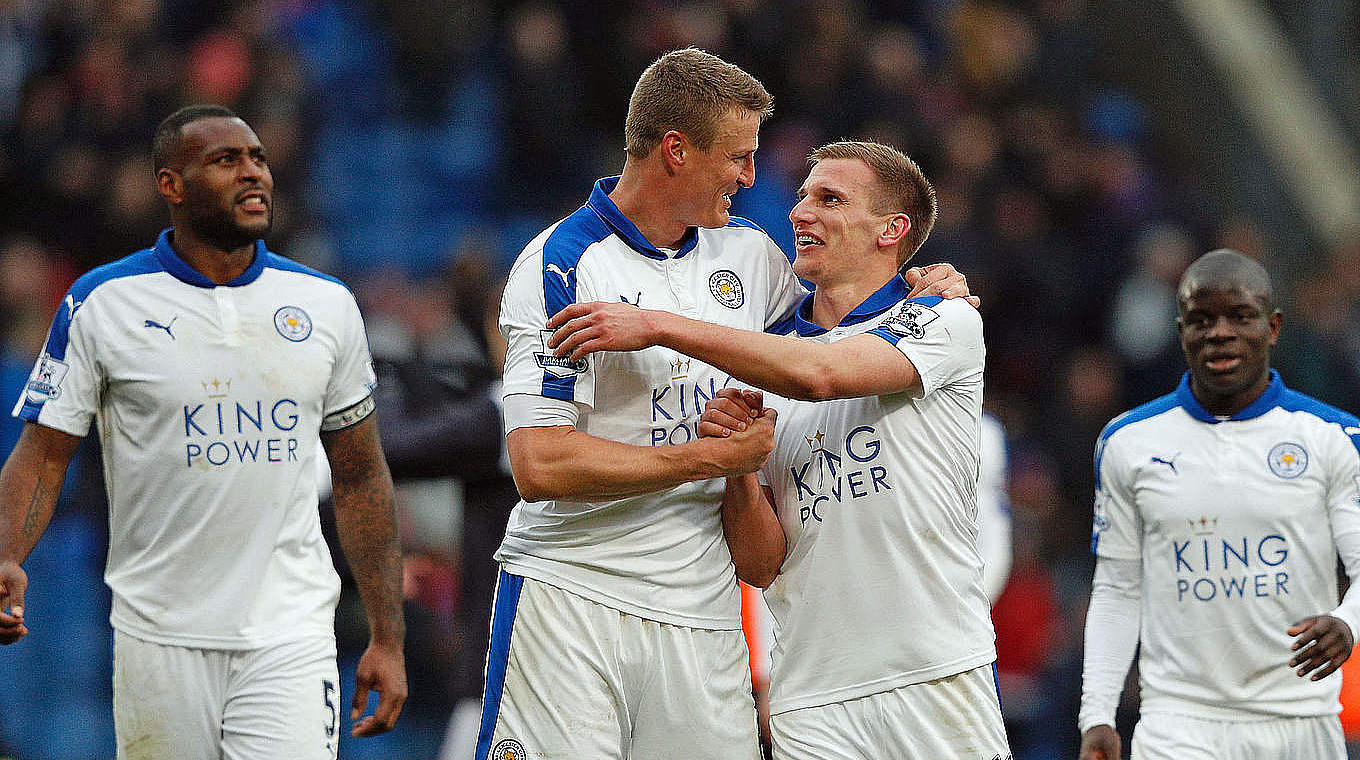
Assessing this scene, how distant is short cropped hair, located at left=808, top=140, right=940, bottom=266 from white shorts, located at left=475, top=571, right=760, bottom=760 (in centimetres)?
138

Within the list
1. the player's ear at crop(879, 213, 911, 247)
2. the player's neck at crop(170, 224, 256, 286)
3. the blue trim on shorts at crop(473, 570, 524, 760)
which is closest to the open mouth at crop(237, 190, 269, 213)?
the player's neck at crop(170, 224, 256, 286)

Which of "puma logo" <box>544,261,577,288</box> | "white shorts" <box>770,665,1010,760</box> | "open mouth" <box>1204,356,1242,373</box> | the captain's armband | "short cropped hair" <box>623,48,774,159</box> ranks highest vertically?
"short cropped hair" <box>623,48,774,159</box>

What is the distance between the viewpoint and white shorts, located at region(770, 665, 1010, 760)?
4469mm

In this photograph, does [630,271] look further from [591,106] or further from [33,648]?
[591,106]

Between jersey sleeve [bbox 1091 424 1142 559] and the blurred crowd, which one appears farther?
the blurred crowd

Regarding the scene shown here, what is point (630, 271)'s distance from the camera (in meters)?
4.63

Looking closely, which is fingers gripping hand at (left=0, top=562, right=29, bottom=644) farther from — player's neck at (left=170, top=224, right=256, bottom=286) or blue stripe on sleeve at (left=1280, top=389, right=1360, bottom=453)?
blue stripe on sleeve at (left=1280, top=389, right=1360, bottom=453)

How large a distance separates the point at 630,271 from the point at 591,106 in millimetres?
7753

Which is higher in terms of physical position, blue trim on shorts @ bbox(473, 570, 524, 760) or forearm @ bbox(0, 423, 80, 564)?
forearm @ bbox(0, 423, 80, 564)

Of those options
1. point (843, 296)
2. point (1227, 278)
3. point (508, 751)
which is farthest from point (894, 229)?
point (508, 751)

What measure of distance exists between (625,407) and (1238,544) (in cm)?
228

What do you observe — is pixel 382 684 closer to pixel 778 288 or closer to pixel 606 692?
→ pixel 606 692

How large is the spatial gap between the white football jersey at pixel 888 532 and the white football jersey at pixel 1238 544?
1.16 metres

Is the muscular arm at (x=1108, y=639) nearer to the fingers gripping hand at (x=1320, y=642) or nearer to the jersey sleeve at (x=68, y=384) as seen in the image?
the fingers gripping hand at (x=1320, y=642)
